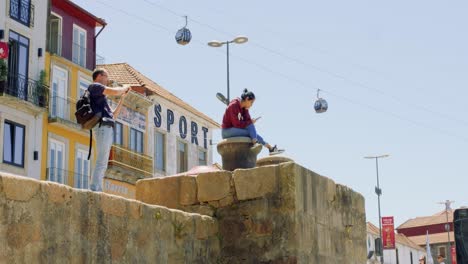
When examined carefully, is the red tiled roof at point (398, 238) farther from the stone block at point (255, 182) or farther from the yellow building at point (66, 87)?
the stone block at point (255, 182)

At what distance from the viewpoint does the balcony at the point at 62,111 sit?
32.7 metres

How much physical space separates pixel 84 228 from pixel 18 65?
84.0ft

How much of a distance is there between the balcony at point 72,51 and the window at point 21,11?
1517 millimetres

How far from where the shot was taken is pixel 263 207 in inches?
336

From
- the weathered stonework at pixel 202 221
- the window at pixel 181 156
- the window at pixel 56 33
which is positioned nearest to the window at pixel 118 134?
the window at pixel 56 33

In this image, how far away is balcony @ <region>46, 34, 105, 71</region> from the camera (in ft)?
109

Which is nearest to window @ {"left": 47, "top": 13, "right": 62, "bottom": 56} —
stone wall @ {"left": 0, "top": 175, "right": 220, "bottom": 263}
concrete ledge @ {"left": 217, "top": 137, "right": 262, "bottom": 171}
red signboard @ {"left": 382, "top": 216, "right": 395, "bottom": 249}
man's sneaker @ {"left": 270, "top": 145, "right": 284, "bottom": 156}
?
man's sneaker @ {"left": 270, "top": 145, "right": 284, "bottom": 156}

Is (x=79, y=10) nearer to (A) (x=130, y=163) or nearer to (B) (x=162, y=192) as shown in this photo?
(A) (x=130, y=163)

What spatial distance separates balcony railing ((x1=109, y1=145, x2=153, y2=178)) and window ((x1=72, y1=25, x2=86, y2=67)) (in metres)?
3.94

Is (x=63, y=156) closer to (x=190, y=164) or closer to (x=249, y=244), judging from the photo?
(x=190, y=164)

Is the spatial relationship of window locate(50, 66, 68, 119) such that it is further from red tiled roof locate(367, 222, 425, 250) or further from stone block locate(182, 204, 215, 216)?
red tiled roof locate(367, 222, 425, 250)

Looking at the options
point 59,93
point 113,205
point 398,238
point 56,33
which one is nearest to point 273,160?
point 113,205

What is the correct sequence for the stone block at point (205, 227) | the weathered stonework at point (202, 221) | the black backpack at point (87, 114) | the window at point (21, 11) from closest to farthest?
the weathered stonework at point (202, 221)
the black backpack at point (87, 114)
the stone block at point (205, 227)
the window at point (21, 11)

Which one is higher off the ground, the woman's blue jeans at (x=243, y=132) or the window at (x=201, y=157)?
the window at (x=201, y=157)
